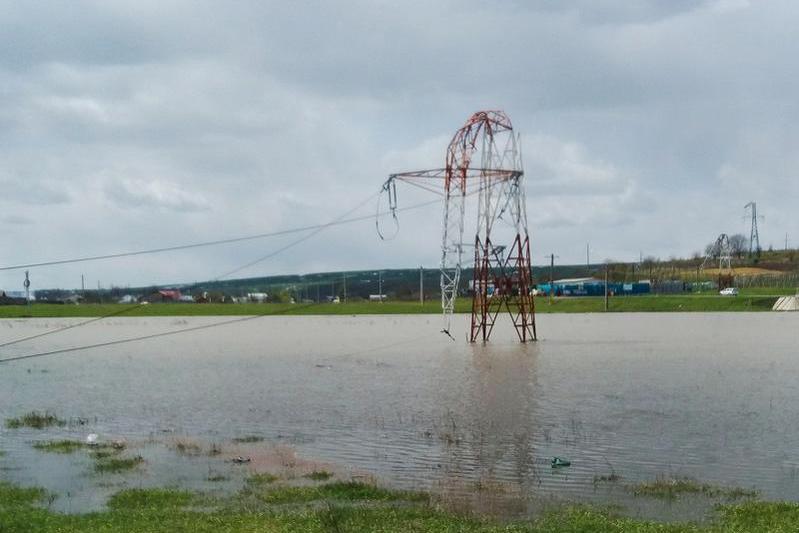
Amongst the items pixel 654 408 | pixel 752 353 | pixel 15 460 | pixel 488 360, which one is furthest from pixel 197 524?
pixel 752 353

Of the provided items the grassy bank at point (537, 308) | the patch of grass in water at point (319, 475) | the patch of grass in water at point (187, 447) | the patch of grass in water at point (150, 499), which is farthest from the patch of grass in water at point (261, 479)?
the grassy bank at point (537, 308)

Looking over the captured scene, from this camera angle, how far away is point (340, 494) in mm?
16906

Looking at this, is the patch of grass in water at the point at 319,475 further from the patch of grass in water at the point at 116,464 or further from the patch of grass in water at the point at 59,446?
the patch of grass in water at the point at 59,446

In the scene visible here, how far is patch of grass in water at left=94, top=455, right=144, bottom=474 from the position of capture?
2017cm

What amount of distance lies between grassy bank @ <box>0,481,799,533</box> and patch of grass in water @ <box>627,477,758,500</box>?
1.12 m

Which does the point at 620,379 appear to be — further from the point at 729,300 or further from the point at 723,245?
the point at 723,245

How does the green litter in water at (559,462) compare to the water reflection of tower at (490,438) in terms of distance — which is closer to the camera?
the water reflection of tower at (490,438)

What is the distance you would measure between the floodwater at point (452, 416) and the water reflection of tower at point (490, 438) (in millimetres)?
70

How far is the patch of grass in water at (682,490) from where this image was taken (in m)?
16.7

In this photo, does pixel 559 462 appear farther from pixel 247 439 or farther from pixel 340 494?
pixel 247 439

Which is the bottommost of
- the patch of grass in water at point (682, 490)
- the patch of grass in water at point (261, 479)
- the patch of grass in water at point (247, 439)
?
the patch of grass in water at point (247, 439)

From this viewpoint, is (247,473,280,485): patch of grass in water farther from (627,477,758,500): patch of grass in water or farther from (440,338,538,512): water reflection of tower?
(627,477,758,500): patch of grass in water

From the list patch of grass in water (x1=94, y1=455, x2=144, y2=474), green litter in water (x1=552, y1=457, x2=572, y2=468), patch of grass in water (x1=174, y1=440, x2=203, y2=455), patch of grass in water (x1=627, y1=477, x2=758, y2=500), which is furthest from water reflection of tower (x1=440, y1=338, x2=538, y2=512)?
patch of grass in water (x1=94, y1=455, x2=144, y2=474)

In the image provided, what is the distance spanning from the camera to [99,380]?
42.5m
